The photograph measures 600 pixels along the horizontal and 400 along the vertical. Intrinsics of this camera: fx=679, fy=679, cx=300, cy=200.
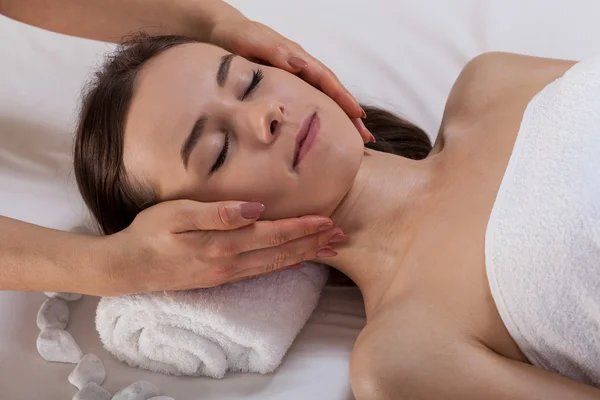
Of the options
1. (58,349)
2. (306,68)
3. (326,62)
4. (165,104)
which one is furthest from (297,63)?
(58,349)

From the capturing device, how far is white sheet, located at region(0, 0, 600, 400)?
1388mm

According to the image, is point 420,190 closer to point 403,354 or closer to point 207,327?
point 403,354

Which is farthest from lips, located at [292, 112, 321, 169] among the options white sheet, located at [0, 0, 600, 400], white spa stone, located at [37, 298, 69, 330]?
white spa stone, located at [37, 298, 69, 330]

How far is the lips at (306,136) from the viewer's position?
1.15 metres

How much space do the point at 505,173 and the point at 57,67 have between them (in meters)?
1.19

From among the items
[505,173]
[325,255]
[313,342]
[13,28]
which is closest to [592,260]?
[505,173]

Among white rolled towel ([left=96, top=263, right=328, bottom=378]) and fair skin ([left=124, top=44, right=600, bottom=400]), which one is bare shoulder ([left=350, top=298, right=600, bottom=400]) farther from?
white rolled towel ([left=96, top=263, right=328, bottom=378])

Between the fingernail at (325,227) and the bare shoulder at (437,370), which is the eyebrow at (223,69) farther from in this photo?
the bare shoulder at (437,370)

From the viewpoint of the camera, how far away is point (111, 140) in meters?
1.24

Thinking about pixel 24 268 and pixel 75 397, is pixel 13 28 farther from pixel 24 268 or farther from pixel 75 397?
pixel 75 397

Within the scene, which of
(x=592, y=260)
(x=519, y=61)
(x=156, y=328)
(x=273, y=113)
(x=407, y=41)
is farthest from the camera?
(x=407, y=41)

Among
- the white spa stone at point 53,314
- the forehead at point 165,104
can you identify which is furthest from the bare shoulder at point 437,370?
the white spa stone at point 53,314

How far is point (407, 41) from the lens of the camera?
5.67 feet

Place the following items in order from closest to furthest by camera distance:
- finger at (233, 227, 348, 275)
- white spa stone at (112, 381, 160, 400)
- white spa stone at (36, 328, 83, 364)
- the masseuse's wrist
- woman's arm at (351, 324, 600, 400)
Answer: woman's arm at (351, 324, 600, 400) → finger at (233, 227, 348, 275) → white spa stone at (112, 381, 160, 400) → white spa stone at (36, 328, 83, 364) → the masseuse's wrist
